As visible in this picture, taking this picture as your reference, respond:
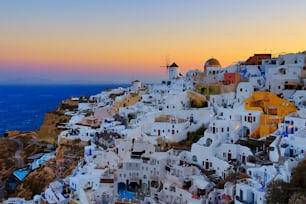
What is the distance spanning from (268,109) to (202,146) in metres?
6.08

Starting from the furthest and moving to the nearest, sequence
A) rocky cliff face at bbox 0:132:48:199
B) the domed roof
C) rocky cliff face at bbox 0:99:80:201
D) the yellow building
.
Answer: the domed roof < rocky cliff face at bbox 0:132:48:199 < rocky cliff face at bbox 0:99:80:201 < the yellow building

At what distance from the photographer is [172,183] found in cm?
1983

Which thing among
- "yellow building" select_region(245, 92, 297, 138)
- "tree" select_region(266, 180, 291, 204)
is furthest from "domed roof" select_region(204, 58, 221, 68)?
"tree" select_region(266, 180, 291, 204)

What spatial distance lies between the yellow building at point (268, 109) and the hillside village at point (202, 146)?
0.07 m

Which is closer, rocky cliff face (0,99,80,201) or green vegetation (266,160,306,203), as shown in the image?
green vegetation (266,160,306,203)

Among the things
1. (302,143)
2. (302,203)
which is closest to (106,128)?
(302,143)

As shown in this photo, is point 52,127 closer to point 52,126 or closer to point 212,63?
point 52,126

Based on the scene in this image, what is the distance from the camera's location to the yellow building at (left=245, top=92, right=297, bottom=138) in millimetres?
22797

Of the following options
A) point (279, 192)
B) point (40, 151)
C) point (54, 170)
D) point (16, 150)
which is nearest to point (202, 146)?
point (279, 192)

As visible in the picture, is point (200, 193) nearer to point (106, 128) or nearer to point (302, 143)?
point (302, 143)

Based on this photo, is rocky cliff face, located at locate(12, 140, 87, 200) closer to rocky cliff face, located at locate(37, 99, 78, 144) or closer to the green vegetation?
rocky cliff face, located at locate(37, 99, 78, 144)

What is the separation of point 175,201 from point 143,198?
79.1 inches

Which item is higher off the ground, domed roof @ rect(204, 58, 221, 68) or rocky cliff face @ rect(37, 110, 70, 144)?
domed roof @ rect(204, 58, 221, 68)

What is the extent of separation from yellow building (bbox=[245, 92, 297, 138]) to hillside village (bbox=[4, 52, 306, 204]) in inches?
2.6
